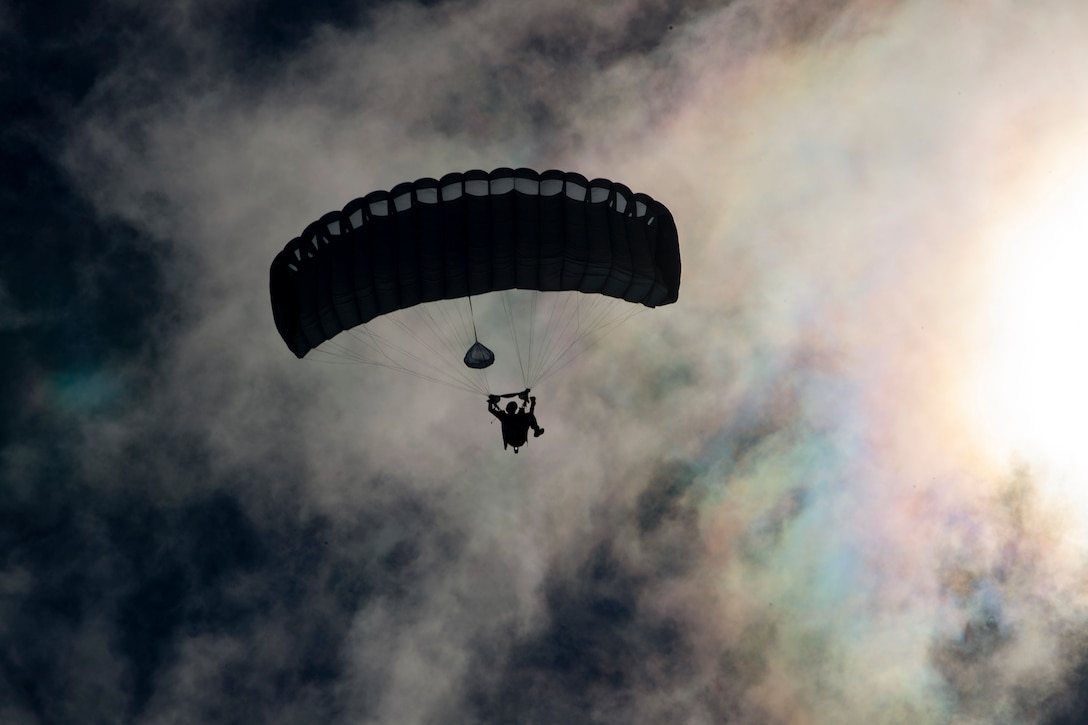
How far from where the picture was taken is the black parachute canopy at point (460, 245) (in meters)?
36.4

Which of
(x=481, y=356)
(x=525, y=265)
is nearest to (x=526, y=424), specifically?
(x=481, y=356)

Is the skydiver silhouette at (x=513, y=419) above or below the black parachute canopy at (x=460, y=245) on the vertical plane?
below

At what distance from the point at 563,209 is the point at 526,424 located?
734 centimetres

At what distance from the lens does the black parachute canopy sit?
36.4 metres

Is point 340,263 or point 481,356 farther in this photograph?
point 481,356

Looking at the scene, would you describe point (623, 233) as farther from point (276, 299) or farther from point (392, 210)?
point (276, 299)

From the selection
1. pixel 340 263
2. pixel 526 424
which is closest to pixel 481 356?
pixel 526 424

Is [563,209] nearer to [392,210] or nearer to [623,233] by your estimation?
[623,233]

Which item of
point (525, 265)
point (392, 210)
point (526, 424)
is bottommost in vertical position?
point (526, 424)

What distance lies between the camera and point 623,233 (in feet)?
124

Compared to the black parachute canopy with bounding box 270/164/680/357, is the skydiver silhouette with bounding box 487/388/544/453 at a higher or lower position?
lower

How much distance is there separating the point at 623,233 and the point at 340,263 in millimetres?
9291

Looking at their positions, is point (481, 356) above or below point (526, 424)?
above

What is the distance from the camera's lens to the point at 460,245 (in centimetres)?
3644
